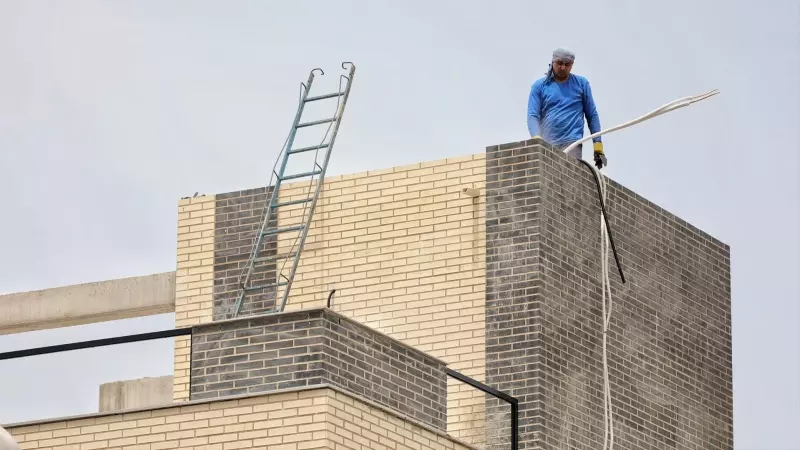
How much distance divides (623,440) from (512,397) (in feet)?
5.66

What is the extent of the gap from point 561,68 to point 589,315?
2.82 m

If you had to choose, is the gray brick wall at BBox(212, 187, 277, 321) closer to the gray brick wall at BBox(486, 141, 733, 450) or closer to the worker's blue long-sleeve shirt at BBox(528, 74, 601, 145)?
the gray brick wall at BBox(486, 141, 733, 450)

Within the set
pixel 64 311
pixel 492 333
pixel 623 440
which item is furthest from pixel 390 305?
pixel 64 311

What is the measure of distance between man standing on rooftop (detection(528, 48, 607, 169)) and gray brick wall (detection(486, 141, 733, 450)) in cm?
78

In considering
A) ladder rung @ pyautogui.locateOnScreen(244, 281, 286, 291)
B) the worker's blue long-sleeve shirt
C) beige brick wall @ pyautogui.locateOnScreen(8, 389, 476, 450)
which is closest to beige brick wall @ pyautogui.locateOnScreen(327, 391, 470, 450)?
beige brick wall @ pyautogui.locateOnScreen(8, 389, 476, 450)

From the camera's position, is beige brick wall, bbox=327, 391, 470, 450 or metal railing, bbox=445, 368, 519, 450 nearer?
beige brick wall, bbox=327, 391, 470, 450

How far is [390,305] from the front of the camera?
77.5 ft

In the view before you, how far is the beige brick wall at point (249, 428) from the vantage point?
61.0 ft

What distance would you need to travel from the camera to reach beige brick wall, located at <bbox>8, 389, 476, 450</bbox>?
18594 mm

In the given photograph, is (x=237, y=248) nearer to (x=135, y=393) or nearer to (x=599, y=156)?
(x=135, y=393)

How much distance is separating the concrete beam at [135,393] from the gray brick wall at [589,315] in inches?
136

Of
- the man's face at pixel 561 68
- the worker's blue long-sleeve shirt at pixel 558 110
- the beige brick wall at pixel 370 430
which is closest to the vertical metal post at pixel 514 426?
the beige brick wall at pixel 370 430

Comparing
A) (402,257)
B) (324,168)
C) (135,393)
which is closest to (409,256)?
(402,257)

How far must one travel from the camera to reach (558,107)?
24.6 m
